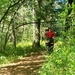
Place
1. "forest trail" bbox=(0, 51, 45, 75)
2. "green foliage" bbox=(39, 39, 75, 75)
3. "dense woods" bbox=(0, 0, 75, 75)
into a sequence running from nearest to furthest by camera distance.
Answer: "green foliage" bbox=(39, 39, 75, 75) → "dense woods" bbox=(0, 0, 75, 75) → "forest trail" bbox=(0, 51, 45, 75)

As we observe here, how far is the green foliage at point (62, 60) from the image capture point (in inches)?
262

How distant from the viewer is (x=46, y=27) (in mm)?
22531

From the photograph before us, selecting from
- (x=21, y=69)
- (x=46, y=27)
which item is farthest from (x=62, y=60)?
(x=46, y=27)

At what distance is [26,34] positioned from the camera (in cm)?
5909

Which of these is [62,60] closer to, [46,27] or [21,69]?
[21,69]

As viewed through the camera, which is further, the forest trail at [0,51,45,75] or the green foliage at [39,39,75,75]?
the forest trail at [0,51,45,75]

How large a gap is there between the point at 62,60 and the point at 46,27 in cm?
1524

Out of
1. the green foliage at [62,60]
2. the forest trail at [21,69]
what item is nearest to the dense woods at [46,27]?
the green foliage at [62,60]

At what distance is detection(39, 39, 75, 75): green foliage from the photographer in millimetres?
6663

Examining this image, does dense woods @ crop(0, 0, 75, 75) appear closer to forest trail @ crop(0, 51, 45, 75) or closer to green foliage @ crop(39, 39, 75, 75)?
green foliage @ crop(39, 39, 75, 75)

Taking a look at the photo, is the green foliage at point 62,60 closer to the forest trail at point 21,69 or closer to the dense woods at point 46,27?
the dense woods at point 46,27

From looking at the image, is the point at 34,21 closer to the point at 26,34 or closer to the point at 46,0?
the point at 46,0

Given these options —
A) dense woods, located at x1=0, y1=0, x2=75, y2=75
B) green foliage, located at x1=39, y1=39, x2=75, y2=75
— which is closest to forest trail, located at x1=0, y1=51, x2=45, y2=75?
dense woods, located at x1=0, y1=0, x2=75, y2=75

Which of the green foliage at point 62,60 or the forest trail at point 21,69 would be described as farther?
the forest trail at point 21,69
